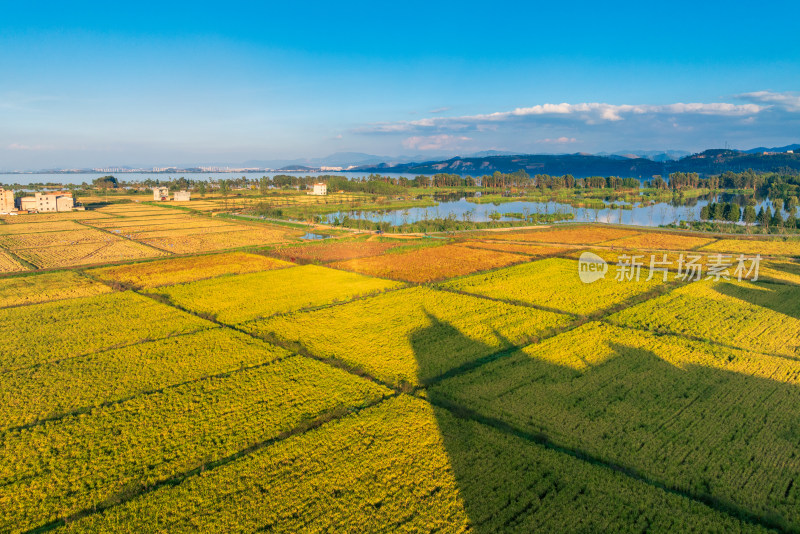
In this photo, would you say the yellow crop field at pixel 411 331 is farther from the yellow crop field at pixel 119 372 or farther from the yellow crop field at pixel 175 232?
the yellow crop field at pixel 175 232

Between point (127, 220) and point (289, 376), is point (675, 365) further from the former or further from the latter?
point (127, 220)

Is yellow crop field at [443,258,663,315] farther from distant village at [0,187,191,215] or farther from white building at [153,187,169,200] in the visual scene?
white building at [153,187,169,200]

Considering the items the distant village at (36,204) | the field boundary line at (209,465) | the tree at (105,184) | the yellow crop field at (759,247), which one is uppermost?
the tree at (105,184)

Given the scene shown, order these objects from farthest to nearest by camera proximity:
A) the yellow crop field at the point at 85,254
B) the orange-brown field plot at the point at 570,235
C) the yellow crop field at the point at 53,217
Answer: the yellow crop field at the point at 53,217, the orange-brown field plot at the point at 570,235, the yellow crop field at the point at 85,254

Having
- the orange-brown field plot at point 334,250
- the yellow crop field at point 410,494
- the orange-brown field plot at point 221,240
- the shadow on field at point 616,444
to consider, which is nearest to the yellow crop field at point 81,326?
the yellow crop field at point 410,494

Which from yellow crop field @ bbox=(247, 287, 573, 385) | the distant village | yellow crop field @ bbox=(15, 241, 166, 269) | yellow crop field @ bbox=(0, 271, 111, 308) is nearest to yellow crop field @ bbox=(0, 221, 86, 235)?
yellow crop field @ bbox=(15, 241, 166, 269)

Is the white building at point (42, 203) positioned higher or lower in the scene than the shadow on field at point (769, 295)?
higher

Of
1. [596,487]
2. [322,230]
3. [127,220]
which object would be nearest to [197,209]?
[127,220]
